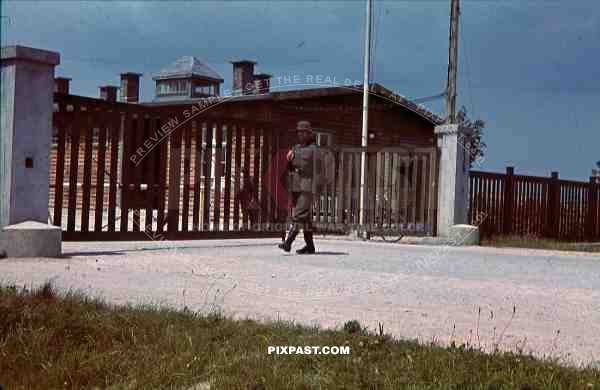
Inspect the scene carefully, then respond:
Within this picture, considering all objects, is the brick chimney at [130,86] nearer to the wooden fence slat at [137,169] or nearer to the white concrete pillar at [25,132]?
the wooden fence slat at [137,169]

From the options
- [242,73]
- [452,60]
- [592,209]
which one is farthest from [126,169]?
[242,73]

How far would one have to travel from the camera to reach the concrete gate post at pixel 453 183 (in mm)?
18281

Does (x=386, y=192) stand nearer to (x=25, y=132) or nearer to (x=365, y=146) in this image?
(x=365, y=146)

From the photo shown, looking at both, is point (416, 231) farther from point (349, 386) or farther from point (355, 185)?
point (349, 386)

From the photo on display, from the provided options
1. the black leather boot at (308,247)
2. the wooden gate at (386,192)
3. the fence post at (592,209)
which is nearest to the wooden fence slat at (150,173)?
the black leather boot at (308,247)

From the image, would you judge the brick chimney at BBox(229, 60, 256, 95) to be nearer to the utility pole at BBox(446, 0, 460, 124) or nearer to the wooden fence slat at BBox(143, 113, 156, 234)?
the utility pole at BBox(446, 0, 460, 124)

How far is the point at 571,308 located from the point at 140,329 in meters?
4.08

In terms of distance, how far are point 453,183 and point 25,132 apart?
34.1ft

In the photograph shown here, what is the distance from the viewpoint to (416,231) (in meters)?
18.9

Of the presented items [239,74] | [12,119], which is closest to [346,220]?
[12,119]

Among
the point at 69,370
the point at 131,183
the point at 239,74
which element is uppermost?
the point at 239,74

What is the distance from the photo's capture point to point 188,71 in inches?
997

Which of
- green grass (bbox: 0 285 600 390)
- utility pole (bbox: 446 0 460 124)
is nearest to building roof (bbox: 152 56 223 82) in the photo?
utility pole (bbox: 446 0 460 124)

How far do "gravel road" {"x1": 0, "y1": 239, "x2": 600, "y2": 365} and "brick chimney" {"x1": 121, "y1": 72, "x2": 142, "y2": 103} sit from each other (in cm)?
2077
